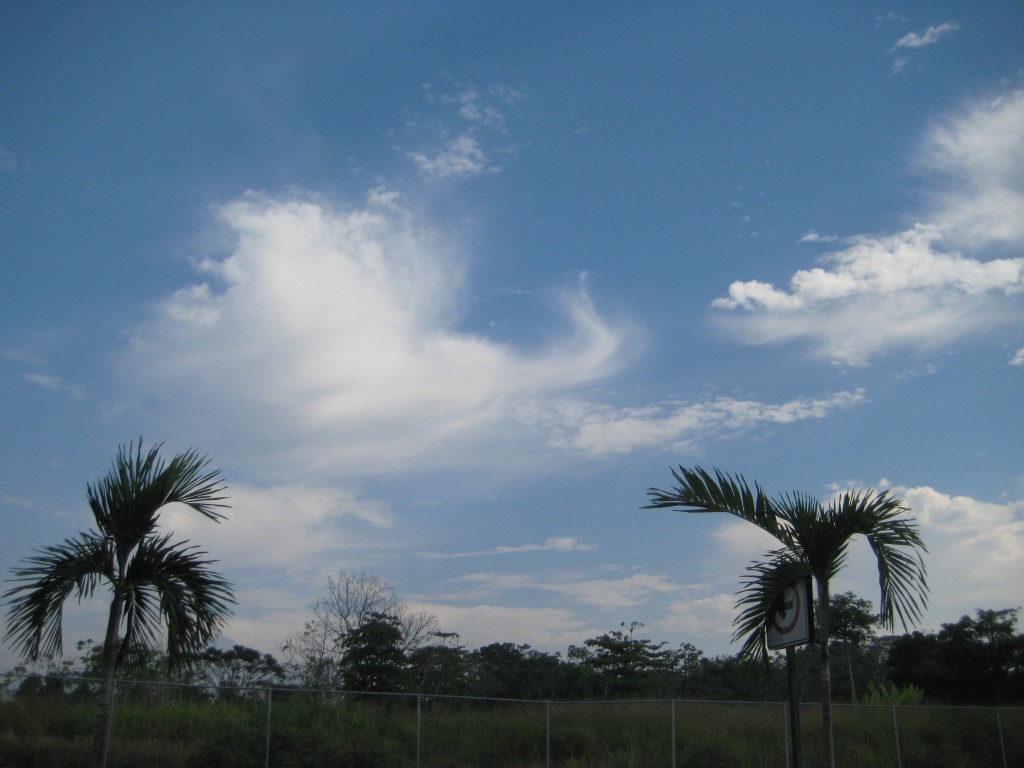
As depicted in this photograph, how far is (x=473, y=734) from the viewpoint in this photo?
17281mm

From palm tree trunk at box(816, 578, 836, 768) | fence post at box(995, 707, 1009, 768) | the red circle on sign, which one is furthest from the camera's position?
fence post at box(995, 707, 1009, 768)

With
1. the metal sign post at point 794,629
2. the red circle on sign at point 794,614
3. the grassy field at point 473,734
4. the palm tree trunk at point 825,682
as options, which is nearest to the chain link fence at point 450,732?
the grassy field at point 473,734

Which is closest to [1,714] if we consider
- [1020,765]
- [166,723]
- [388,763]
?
[166,723]

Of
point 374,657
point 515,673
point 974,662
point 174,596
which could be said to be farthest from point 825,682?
point 515,673

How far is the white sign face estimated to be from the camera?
773 centimetres

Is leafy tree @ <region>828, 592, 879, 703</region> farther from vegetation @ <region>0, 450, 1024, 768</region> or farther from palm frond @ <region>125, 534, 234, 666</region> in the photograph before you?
palm frond @ <region>125, 534, 234, 666</region>

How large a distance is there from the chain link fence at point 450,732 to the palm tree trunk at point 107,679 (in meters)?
3.18

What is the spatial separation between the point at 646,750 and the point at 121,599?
12.5 meters

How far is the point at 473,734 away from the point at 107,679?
10.2 m

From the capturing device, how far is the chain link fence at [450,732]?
11.9m

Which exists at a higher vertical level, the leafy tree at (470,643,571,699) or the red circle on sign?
the red circle on sign

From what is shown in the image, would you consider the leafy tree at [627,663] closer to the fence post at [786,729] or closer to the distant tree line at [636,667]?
the distant tree line at [636,667]

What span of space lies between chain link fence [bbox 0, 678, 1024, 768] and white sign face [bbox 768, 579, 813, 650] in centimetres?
726

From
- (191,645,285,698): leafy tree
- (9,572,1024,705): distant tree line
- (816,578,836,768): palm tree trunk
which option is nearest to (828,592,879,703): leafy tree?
(9,572,1024,705): distant tree line
